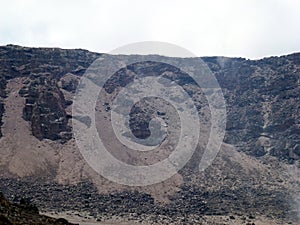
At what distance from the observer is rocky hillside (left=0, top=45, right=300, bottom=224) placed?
106750 millimetres

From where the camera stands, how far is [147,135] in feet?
450

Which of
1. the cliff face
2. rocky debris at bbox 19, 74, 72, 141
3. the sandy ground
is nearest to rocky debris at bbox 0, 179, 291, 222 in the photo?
the sandy ground

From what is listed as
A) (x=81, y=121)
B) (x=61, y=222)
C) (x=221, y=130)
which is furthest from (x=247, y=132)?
(x=61, y=222)

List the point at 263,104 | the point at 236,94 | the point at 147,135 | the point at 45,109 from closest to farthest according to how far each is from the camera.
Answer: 1. the point at 45,109
2. the point at 147,135
3. the point at 263,104
4. the point at 236,94

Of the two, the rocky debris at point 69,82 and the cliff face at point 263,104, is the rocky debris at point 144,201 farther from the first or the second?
the rocky debris at point 69,82

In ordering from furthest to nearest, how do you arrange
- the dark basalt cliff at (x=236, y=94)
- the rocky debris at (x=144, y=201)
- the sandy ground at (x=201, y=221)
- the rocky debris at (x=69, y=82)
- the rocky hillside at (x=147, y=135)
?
1. the rocky debris at (x=69, y=82)
2. the dark basalt cliff at (x=236, y=94)
3. the rocky hillside at (x=147, y=135)
4. the rocky debris at (x=144, y=201)
5. the sandy ground at (x=201, y=221)

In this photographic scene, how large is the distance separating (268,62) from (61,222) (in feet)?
478

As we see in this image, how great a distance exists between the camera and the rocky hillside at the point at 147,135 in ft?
350

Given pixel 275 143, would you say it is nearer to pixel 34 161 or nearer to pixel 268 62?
pixel 268 62

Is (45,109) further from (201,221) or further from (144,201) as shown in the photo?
(201,221)

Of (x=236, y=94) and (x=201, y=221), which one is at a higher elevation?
A: (x=236, y=94)

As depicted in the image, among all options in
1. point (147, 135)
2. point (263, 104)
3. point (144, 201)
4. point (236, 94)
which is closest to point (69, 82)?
point (147, 135)

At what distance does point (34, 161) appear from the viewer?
115062 mm

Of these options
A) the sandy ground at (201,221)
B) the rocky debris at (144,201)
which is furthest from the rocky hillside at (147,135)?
the sandy ground at (201,221)
